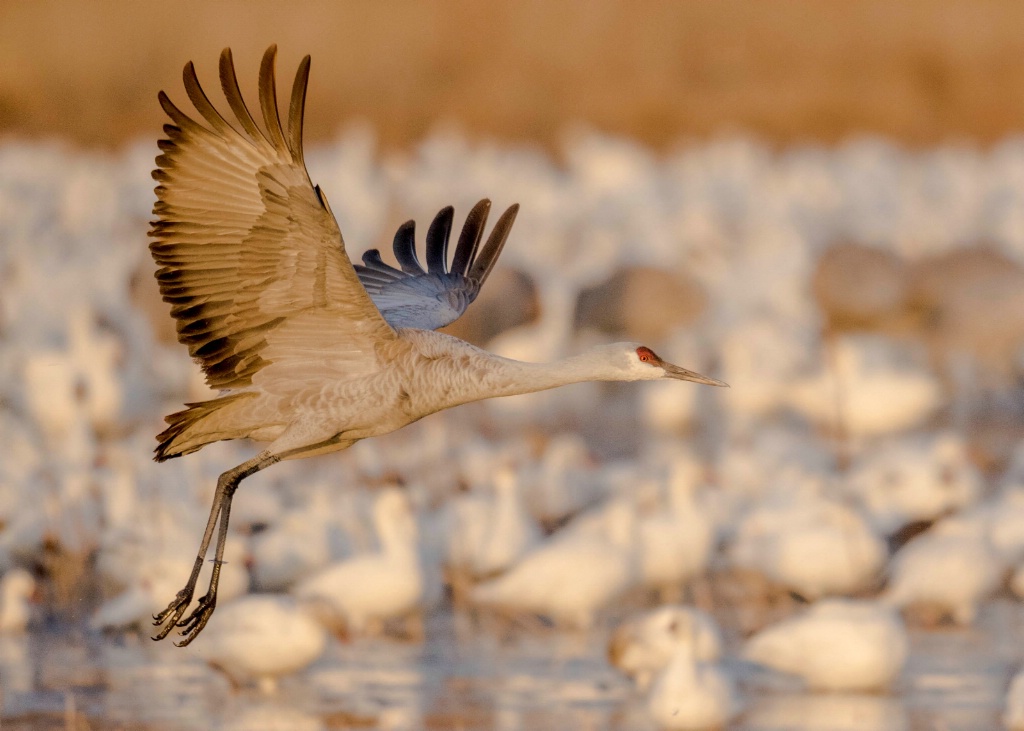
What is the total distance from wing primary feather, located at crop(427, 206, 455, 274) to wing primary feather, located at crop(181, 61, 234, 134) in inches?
77.6

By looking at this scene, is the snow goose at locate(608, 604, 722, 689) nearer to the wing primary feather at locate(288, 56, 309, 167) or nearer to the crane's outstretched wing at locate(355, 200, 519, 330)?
the crane's outstretched wing at locate(355, 200, 519, 330)

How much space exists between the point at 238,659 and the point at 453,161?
1809 centimetres

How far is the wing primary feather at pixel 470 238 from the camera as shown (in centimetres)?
770

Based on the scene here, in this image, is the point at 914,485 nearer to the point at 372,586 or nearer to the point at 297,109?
the point at 372,586

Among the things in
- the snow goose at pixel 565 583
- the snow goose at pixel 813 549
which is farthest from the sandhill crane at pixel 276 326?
the snow goose at pixel 813 549

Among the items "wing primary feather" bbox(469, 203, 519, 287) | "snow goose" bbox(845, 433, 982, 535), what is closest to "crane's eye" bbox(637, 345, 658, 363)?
"wing primary feather" bbox(469, 203, 519, 287)

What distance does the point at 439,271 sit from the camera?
309 inches

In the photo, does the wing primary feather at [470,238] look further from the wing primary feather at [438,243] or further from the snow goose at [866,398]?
the snow goose at [866,398]

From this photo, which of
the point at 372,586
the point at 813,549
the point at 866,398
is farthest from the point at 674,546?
the point at 866,398

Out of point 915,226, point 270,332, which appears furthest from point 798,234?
point 270,332

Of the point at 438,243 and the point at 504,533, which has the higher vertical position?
the point at 438,243

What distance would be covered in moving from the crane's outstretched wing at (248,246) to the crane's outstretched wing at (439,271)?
3.42ft

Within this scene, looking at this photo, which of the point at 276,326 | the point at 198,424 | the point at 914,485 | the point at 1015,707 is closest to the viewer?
the point at 276,326

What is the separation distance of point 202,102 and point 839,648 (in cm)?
405
